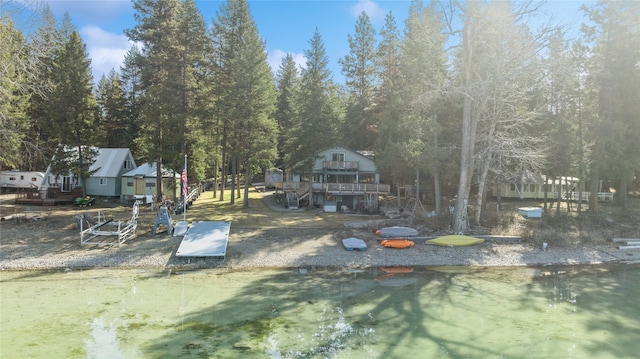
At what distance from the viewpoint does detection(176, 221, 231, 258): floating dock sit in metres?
17.9

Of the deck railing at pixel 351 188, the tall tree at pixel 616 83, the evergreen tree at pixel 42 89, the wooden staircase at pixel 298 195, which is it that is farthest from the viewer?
the wooden staircase at pixel 298 195

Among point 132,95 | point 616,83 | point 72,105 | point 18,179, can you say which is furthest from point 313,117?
point 18,179

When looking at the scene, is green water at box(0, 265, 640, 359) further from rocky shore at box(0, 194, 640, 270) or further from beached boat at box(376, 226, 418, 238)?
beached boat at box(376, 226, 418, 238)

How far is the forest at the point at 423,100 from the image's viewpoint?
21719 millimetres

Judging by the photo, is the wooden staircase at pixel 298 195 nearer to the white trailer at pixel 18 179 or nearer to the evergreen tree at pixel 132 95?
the evergreen tree at pixel 132 95

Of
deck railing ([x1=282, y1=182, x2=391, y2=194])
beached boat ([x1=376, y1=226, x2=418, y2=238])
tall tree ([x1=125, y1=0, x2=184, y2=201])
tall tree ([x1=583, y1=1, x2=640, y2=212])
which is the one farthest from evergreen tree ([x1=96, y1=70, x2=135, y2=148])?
tall tree ([x1=583, y1=1, x2=640, y2=212])

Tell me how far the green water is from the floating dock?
1413 millimetres

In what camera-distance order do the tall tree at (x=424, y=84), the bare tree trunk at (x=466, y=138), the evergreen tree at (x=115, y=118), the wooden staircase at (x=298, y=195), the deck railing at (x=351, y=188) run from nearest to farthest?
the bare tree trunk at (x=466, y=138)
the tall tree at (x=424, y=84)
the deck railing at (x=351, y=188)
the wooden staircase at (x=298, y=195)
the evergreen tree at (x=115, y=118)

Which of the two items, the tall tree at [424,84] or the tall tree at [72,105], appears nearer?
the tall tree at [424,84]

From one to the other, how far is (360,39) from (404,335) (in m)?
39.6

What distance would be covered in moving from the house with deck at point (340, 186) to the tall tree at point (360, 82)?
5.26 m

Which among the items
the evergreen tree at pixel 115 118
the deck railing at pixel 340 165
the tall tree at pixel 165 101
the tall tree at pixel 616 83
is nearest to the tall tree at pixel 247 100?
the tall tree at pixel 165 101

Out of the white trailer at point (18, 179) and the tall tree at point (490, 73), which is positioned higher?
the tall tree at point (490, 73)

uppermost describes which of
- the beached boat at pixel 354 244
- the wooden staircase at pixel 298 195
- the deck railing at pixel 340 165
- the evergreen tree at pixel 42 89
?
the evergreen tree at pixel 42 89
